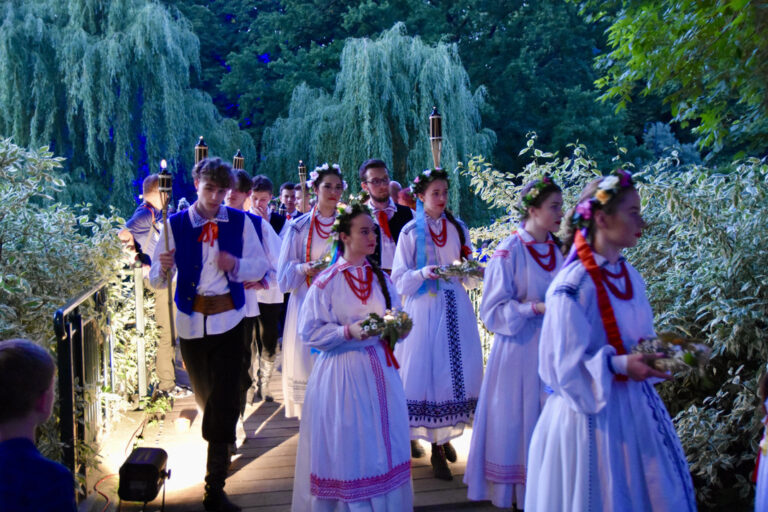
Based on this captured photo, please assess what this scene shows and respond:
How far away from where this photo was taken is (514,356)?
15.2 ft

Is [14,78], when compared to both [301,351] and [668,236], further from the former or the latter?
[668,236]

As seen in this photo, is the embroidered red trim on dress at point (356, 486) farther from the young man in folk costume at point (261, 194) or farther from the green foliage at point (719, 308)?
the young man in folk costume at point (261, 194)

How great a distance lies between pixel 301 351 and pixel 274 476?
1.28 meters

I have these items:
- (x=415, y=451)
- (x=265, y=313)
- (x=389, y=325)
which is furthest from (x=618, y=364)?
(x=265, y=313)

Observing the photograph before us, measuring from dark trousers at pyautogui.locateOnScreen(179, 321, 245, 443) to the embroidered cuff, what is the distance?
9.28 feet

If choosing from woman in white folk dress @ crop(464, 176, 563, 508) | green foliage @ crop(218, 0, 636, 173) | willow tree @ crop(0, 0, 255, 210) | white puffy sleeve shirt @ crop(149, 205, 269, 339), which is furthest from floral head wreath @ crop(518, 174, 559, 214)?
green foliage @ crop(218, 0, 636, 173)

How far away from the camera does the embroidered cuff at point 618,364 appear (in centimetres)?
284

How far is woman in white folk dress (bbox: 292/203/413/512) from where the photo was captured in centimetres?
404

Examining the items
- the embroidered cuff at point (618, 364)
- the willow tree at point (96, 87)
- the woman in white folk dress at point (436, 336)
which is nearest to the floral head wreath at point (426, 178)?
the woman in white folk dress at point (436, 336)

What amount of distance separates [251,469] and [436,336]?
1778mm

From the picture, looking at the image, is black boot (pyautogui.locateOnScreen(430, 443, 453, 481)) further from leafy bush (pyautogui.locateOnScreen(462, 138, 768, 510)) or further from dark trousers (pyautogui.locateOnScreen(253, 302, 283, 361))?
dark trousers (pyautogui.locateOnScreen(253, 302, 283, 361))

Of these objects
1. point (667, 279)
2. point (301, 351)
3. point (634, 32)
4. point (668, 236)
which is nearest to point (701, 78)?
point (634, 32)

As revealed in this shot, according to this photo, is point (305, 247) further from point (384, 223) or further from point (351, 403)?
point (351, 403)

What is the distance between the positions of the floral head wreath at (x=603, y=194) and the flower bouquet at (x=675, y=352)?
60cm
